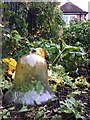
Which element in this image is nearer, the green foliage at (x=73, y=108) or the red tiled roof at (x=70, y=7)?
the green foliage at (x=73, y=108)

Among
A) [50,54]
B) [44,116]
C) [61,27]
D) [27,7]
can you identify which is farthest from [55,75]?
[61,27]

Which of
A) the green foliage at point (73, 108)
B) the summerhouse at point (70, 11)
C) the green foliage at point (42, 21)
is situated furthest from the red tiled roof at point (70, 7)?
the green foliage at point (73, 108)

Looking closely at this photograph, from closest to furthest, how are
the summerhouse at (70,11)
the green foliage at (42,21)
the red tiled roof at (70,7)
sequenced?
the green foliage at (42,21)
the summerhouse at (70,11)
the red tiled roof at (70,7)

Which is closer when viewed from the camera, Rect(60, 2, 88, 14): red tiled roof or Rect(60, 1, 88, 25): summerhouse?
Rect(60, 1, 88, 25): summerhouse

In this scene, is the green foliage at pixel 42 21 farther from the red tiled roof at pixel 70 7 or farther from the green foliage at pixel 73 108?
the green foliage at pixel 73 108

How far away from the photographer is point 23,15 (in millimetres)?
5438

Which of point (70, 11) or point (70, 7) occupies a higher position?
point (70, 7)

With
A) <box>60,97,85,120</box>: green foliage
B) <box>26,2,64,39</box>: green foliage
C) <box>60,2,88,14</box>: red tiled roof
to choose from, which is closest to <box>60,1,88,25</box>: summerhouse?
<box>60,2,88,14</box>: red tiled roof

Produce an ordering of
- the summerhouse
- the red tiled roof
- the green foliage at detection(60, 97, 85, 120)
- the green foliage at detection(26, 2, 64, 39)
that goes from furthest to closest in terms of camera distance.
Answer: the red tiled roof < the summerhouse < the green foliage at detection(26, 2, 64, 39) < the green foliage at detection(60, 97, 85, 120)

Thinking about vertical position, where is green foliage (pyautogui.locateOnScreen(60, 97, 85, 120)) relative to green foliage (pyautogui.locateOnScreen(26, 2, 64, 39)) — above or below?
below

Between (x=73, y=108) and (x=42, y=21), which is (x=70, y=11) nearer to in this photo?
(x=42, y=21)

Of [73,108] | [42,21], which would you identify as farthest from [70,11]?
[73,108]

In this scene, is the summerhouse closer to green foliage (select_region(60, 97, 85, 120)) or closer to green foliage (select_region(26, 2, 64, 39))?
green foliage (select_region(26, 2, 64, 39))

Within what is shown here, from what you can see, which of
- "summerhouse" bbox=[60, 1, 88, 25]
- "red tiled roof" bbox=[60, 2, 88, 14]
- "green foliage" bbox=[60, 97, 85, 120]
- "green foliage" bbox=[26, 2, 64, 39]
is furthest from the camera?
"red tiled roof" bbox=[60, 2, 88, 14]
